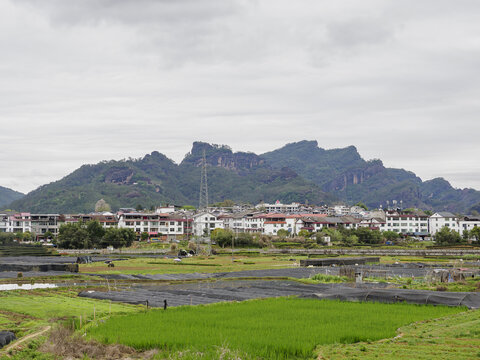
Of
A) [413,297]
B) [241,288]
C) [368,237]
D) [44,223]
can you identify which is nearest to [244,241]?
[368,237]

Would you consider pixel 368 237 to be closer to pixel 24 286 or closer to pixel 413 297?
pixel 24 286

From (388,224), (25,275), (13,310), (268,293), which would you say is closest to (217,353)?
(13,310)

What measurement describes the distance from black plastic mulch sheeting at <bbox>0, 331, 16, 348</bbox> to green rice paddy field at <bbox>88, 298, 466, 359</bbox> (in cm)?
256

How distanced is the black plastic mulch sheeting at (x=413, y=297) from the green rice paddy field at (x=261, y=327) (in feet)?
2.69

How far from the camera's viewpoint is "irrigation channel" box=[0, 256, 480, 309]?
89.2 feet

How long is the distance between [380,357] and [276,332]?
4436 mm

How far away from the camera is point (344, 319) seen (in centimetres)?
2216

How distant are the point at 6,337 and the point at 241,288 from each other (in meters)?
19.2

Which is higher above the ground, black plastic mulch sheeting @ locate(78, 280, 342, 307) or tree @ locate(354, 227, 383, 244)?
tree @ locate(354, 227, 383, 244)

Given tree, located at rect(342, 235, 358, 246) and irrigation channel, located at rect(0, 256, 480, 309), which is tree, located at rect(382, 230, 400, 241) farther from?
irrigation channel, located at rect(0, 256, 480, 309)

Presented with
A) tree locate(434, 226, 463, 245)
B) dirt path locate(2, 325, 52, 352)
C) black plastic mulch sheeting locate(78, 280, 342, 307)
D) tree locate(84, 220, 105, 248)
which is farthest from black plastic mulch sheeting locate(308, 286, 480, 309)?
tree locate(434, 226, 463, 245)

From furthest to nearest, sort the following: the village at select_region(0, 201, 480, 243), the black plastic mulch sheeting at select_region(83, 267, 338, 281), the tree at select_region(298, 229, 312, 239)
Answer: the village at select_region(0, 201, 480, 243), the tree at select_region(298, 229, 312, 239), the black plastic mulch sheeting at select_region(83, 267, 338, 281)

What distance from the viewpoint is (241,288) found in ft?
118

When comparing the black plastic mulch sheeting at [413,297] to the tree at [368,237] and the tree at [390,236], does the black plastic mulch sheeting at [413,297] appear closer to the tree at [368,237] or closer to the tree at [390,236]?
the tree at [368,237]
